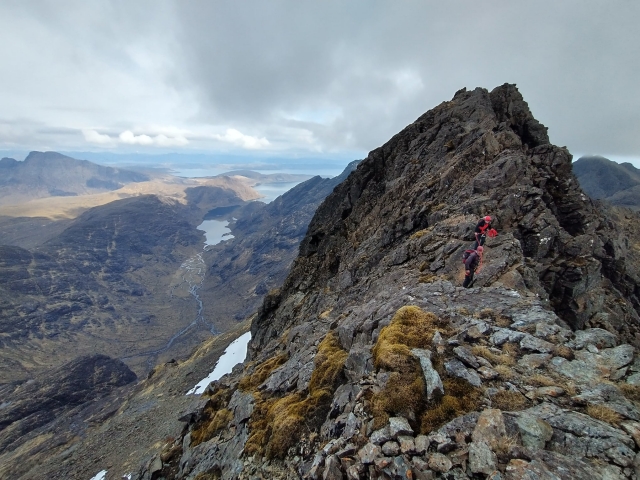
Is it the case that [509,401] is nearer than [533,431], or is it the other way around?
[533,431]

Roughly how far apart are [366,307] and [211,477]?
12.4m

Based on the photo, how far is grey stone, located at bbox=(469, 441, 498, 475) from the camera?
26.6ft

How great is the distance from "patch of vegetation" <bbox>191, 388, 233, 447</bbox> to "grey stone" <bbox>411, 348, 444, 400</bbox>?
14022mm

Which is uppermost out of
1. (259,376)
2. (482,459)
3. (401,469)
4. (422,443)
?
(482,459)

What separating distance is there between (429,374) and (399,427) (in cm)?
225

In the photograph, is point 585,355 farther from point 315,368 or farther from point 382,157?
point 382,157

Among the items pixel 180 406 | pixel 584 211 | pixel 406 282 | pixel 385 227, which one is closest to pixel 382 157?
pixel 385 227

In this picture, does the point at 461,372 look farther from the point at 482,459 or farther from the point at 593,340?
the point at 593,340

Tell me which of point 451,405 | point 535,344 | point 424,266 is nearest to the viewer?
point 451,405

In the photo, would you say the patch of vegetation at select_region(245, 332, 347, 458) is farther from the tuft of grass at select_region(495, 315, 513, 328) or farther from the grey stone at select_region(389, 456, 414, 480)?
the tuft of grass at select_region(495, 315, 513, 328)

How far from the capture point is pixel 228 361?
257ft

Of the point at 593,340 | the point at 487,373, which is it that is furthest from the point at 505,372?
the point at 593,340

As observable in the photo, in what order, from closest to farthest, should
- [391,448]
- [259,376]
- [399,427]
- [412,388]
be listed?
[391,448] < [399,427] < [412,388] < [259,376]

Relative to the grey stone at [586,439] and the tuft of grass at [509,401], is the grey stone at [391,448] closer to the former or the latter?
the tuft of grass at [509,401]
